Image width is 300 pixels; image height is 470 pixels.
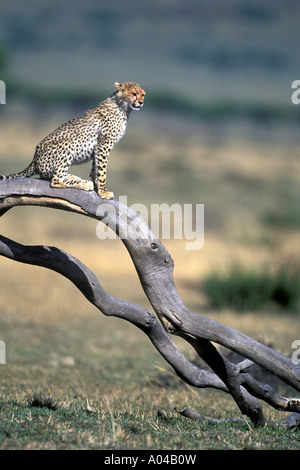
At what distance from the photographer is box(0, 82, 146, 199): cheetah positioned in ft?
18.5

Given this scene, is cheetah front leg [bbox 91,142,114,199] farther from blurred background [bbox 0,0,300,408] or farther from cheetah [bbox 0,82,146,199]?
blurred background [bbox 0,0,300,408]

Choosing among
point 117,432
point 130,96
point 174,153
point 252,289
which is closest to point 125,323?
point 252,289

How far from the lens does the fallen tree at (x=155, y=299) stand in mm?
5520

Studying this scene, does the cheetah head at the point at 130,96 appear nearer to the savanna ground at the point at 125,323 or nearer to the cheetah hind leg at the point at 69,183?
the cheetah hind leg at the point at 69,183

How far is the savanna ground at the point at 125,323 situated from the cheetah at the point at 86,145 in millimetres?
1835

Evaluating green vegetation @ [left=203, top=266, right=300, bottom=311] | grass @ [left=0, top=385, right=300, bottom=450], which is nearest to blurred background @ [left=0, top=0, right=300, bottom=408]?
green vegetation @ [left=203, top=266, right=300, bottom=311]

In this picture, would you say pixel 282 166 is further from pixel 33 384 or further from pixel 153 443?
pixel 153 443

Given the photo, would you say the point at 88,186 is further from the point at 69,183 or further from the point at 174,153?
the point at 174,153

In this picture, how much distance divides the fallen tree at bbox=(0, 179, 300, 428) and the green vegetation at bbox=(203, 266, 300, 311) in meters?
8.83

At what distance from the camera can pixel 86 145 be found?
5.77 m

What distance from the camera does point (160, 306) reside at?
5598 mm

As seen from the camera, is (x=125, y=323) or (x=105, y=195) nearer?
(x=105, y=195)

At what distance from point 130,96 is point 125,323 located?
27.0ft
